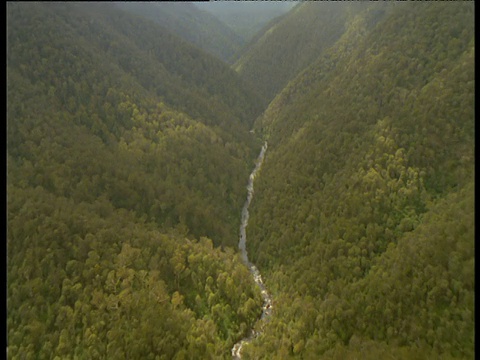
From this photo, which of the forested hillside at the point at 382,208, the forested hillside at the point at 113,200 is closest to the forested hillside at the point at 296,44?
the forested hillside at the point at 113,200

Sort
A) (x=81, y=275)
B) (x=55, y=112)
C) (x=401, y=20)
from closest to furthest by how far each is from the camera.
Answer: (x=81, y=275), (x=55, y=112), (x=401, y=20)

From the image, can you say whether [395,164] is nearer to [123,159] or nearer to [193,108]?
[123,159]

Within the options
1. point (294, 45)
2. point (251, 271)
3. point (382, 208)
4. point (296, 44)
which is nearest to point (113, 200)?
point (251, 271)

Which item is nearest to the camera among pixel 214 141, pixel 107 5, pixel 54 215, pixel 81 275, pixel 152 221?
pixel 107 5

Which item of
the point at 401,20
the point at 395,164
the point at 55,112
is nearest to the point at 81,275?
the point at 55,112

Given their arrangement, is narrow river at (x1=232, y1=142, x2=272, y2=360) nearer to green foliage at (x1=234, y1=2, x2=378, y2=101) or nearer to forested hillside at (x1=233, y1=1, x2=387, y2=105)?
green foliage at (x1=234, y1=2, x2=378, y2=101)

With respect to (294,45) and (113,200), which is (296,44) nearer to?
(294,45)

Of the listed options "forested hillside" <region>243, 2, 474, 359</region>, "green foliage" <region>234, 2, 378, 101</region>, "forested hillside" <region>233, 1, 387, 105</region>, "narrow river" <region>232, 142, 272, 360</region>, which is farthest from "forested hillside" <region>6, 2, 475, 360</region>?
"green foliage" <region>234, 2, 378, 101</region>
